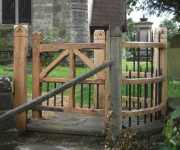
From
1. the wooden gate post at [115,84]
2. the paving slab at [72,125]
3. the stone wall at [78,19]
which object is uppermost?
the stone wall at [78,19]

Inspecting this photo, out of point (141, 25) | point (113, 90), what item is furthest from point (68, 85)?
point (141, 25)

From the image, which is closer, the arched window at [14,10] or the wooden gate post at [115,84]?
the wooden gate post at [115,84]

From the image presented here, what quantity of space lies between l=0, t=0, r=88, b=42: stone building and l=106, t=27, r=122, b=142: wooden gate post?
50.0ft

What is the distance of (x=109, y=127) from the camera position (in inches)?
247

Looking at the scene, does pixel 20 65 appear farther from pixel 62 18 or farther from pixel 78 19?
pixel 62 18

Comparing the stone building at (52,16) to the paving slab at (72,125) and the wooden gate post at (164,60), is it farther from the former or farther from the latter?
the wooden gate post at (164,60)

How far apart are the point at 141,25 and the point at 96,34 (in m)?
19.1

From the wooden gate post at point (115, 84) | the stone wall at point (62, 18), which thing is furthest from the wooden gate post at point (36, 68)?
the stone wall at point (62, 18)

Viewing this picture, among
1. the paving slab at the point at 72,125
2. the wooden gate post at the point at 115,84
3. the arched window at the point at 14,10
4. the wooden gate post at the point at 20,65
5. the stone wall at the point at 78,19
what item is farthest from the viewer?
the arched window at the point at 14,10

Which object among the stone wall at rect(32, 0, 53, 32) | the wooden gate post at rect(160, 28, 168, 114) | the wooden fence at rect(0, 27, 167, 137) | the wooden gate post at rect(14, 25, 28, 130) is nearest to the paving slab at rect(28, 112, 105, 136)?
the wooden fence at rect(0, 27, 167, 137)

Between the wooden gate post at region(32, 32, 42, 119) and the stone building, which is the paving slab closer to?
the wooden gate post at region(32, 32, 42, 119)

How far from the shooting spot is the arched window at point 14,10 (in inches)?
863

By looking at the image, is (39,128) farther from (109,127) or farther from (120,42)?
(120,42)

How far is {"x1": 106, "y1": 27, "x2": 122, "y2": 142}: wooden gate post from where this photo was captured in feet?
20.1
